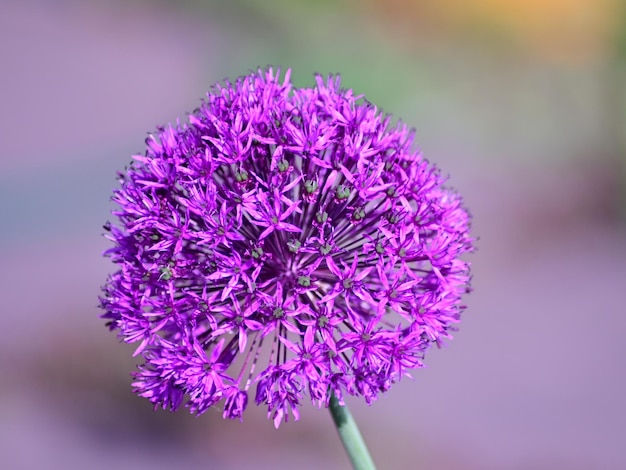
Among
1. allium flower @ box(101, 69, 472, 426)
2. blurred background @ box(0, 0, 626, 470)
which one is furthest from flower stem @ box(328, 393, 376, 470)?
blurred background @ box(0, 0, 626, 470)

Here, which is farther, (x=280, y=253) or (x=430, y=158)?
(x=430, y=158)

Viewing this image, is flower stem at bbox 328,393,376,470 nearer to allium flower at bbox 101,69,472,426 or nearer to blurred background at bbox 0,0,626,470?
allium flower at bbox 101,69,472,426

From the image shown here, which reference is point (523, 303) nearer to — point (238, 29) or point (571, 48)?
point (571, 48)

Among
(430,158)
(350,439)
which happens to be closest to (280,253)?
(350,439)

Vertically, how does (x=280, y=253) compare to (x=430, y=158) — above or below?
below

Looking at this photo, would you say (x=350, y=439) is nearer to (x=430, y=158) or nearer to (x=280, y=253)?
(x=280, y=253)

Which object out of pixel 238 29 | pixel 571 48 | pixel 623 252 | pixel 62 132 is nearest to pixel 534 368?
pixel 623 252
